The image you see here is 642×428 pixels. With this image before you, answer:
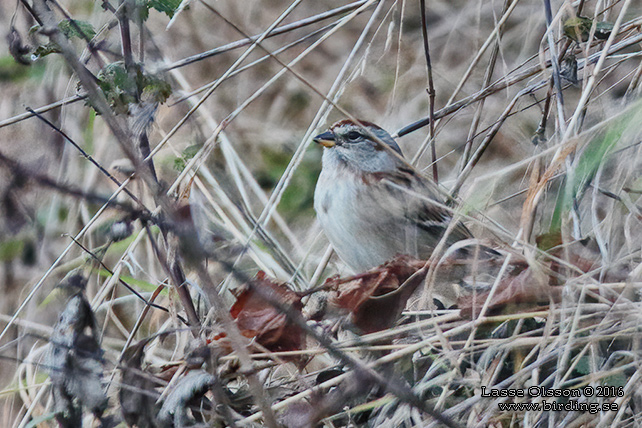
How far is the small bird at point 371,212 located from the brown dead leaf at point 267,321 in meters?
0.72

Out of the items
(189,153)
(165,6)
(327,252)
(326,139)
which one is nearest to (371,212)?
(327,252)

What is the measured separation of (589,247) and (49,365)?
1.11 meters

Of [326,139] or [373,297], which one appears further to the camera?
[326,139]

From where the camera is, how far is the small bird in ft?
7.05

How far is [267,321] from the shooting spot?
4.64 ft

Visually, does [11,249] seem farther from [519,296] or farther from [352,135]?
[519,296]

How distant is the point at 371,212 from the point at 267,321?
0.83 meters

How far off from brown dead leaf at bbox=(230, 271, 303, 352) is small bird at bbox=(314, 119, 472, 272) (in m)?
0.72

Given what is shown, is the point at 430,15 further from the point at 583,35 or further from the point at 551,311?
the point at 551,311

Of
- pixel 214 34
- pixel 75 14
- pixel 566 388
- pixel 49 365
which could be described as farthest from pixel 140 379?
pixel 214 34

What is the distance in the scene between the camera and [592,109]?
1.96 m

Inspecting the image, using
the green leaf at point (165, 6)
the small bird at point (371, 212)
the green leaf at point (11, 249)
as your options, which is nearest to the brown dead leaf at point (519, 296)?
the small bird at point (371, 212)

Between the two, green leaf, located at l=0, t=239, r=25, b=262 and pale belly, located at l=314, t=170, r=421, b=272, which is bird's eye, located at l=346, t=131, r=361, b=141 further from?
green leaf, located at l=0, t=239, r=25, b=262

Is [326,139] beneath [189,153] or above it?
beneath
